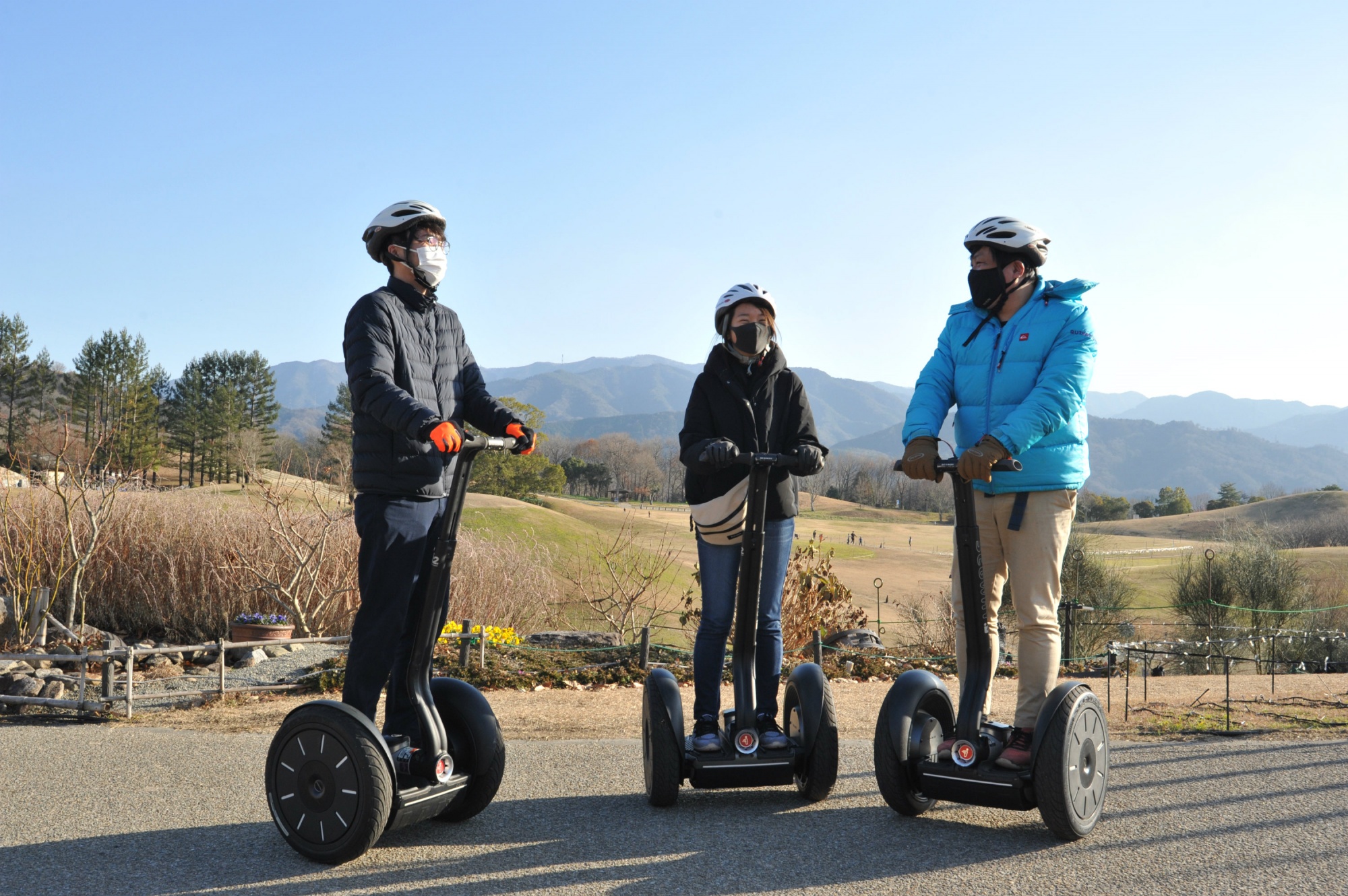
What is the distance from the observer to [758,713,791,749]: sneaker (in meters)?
4.02

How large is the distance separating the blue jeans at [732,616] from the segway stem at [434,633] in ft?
3.49

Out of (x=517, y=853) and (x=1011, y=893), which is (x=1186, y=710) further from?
(x=517, y=853)

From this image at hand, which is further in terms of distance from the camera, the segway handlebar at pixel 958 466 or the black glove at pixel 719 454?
the black glove at pixel 719 454

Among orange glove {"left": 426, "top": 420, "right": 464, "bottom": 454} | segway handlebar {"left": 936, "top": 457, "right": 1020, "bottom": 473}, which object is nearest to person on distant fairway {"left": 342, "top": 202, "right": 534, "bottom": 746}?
orange glove {"left": 426, "top": 420, "right": 464, "bottom": 454}

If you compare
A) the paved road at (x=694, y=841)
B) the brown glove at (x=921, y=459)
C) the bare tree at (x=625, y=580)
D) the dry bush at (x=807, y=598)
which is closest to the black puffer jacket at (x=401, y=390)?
the paved road at (x=694, y=841)

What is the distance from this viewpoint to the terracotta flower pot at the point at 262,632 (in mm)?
10211

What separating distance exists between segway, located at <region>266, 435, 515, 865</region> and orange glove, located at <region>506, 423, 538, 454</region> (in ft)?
0.14

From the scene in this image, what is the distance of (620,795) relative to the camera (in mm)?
4340

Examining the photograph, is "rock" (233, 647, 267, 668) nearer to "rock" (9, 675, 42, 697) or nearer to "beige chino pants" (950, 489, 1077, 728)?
"rock" (9, 675, 42, 697)

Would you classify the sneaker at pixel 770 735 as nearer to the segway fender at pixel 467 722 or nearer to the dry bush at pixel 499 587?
the segway fender at pixel 467 722

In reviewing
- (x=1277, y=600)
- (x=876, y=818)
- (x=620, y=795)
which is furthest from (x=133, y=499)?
(x=1277, y=600)

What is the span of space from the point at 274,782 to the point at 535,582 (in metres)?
12.0

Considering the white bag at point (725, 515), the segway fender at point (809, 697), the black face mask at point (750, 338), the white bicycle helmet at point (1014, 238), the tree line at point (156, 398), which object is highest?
the tree line at point (156, 398)

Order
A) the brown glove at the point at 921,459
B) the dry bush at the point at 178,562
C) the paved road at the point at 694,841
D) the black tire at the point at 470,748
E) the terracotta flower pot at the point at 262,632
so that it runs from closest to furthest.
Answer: the paved road at the point at 694,841
the brown glove at the point at 921,459
the black tire at the point at 470,748
the terracotta flower pot at the point at 262,632
the dry bush at the point at 178,562
